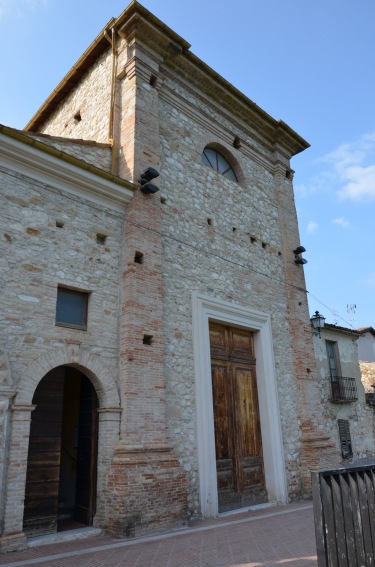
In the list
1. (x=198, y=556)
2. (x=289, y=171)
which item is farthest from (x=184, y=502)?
(x=289, y=171)

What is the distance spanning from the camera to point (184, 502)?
6.52 metres

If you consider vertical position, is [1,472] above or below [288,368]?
below

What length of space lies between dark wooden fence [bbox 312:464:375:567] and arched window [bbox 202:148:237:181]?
27.1 ft

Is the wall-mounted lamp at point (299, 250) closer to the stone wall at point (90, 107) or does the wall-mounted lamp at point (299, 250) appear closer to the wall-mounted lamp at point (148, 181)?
the wall-mounted lamp at point (148, 181)

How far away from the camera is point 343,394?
1252 centimetres

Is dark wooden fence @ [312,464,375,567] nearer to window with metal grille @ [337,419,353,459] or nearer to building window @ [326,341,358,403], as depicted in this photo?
building window @ [326,341,358,403]

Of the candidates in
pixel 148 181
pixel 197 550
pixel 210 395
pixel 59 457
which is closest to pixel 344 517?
pixel 197 550

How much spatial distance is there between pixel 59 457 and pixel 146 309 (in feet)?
8.38

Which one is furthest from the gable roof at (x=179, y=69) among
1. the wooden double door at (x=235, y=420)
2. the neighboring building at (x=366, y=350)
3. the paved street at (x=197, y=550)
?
the neighboring building at (x=366, y=350)

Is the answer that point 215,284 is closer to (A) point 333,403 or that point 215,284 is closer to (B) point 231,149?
(B) point 231,149

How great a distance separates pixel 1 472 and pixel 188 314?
13.2 ft

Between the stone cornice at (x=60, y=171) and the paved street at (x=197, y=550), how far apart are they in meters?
5.01

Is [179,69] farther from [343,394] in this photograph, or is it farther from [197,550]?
[343,394]

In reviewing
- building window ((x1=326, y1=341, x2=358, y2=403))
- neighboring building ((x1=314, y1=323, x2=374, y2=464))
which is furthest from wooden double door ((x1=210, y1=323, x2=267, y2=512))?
building window ((x1=326, y1=341, x2=358, y2=403))
